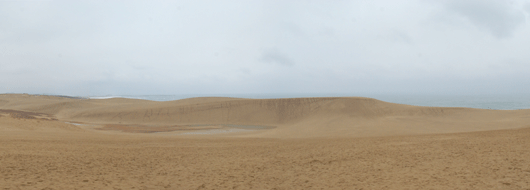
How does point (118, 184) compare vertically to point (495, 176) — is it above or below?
below

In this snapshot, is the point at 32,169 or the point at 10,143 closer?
the point at 32,169

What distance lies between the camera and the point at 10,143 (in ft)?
35.7

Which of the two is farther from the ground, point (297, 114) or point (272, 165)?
point (297, 114)

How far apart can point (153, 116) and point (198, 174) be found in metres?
31.9

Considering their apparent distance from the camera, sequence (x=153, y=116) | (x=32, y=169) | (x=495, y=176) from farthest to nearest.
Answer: (x=153, y=116) → (x=32, y=169) → (x=495, y=176)

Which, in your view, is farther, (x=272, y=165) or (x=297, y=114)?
(x=297, y=114)

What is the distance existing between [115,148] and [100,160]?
7.87 ft

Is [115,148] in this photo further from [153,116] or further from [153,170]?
[153,116]

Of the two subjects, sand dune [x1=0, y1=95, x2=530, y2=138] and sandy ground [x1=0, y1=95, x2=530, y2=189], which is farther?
sand dune [x1=0, y1=95, x2=530, y2=138]

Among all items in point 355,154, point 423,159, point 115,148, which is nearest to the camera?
point 423,159

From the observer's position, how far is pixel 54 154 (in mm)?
9883

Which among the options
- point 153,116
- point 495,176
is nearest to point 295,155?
point 495,176

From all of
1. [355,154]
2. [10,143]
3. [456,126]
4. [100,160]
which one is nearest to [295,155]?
[355,154]

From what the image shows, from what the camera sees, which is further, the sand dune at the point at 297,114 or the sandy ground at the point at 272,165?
the sand dune at the point at 297,114
